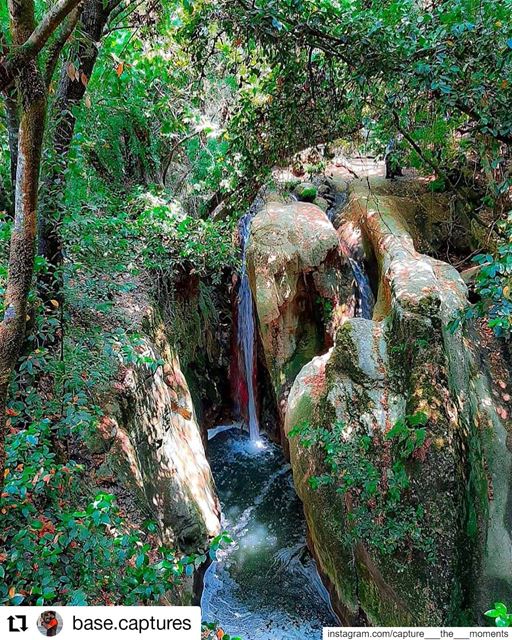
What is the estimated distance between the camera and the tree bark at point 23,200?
2328mm

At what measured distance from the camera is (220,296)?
33.4 ft

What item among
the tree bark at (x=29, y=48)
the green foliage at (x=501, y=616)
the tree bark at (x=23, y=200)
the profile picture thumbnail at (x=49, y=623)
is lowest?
the green foliage at (x=501, y=616)

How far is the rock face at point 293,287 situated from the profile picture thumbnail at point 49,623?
624 centimetres

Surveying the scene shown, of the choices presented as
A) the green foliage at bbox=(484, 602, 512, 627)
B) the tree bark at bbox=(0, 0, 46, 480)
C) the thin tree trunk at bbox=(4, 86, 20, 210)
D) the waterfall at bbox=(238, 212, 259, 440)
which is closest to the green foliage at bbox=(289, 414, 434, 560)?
the green foliage at bbox=(484, 602, 512, 627)

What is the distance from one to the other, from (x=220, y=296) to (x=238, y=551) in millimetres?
5273

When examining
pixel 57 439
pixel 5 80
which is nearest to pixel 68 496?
pixel 57 439

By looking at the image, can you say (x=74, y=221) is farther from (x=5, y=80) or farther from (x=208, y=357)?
(x=208, y=357)

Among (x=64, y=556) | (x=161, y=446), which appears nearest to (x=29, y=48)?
(x=64, y=556)
